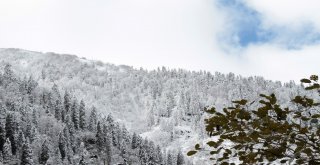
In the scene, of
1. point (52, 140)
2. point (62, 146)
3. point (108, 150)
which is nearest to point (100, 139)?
point (108, 150)

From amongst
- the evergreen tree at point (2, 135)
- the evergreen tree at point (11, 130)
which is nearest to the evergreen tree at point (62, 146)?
the evergreen tree at point (11, 130)

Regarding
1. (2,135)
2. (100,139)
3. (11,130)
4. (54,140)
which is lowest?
(100,139)

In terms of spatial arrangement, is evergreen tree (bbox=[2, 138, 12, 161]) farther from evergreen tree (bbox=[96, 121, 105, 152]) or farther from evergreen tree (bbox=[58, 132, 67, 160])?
evergreen tree (bbox=[96, 121, 105, 152])

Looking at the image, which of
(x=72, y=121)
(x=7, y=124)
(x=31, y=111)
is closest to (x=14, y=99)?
(x=31, y=111)

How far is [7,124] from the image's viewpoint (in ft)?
497

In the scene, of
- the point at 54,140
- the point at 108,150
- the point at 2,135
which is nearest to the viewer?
the point at 2,135

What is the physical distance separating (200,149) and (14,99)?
19027cm

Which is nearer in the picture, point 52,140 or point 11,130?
point 11,130

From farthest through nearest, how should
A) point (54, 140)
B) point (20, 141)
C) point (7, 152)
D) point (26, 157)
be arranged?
1. point (54, 140)
2. point (20, 141)
3. point (7, 152)
4. point (26, 157)

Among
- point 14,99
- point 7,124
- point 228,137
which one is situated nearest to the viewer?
point 228,137

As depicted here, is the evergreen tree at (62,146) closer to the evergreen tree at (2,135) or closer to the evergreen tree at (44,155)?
the evergreen tree at (44,155)

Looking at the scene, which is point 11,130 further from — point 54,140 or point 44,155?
point 54,140

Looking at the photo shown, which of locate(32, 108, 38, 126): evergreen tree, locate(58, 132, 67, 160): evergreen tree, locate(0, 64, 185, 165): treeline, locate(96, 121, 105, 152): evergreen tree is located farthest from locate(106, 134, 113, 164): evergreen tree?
locate(32, 108, 38, 126): evergreen tree

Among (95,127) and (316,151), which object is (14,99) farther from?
(316,151)
